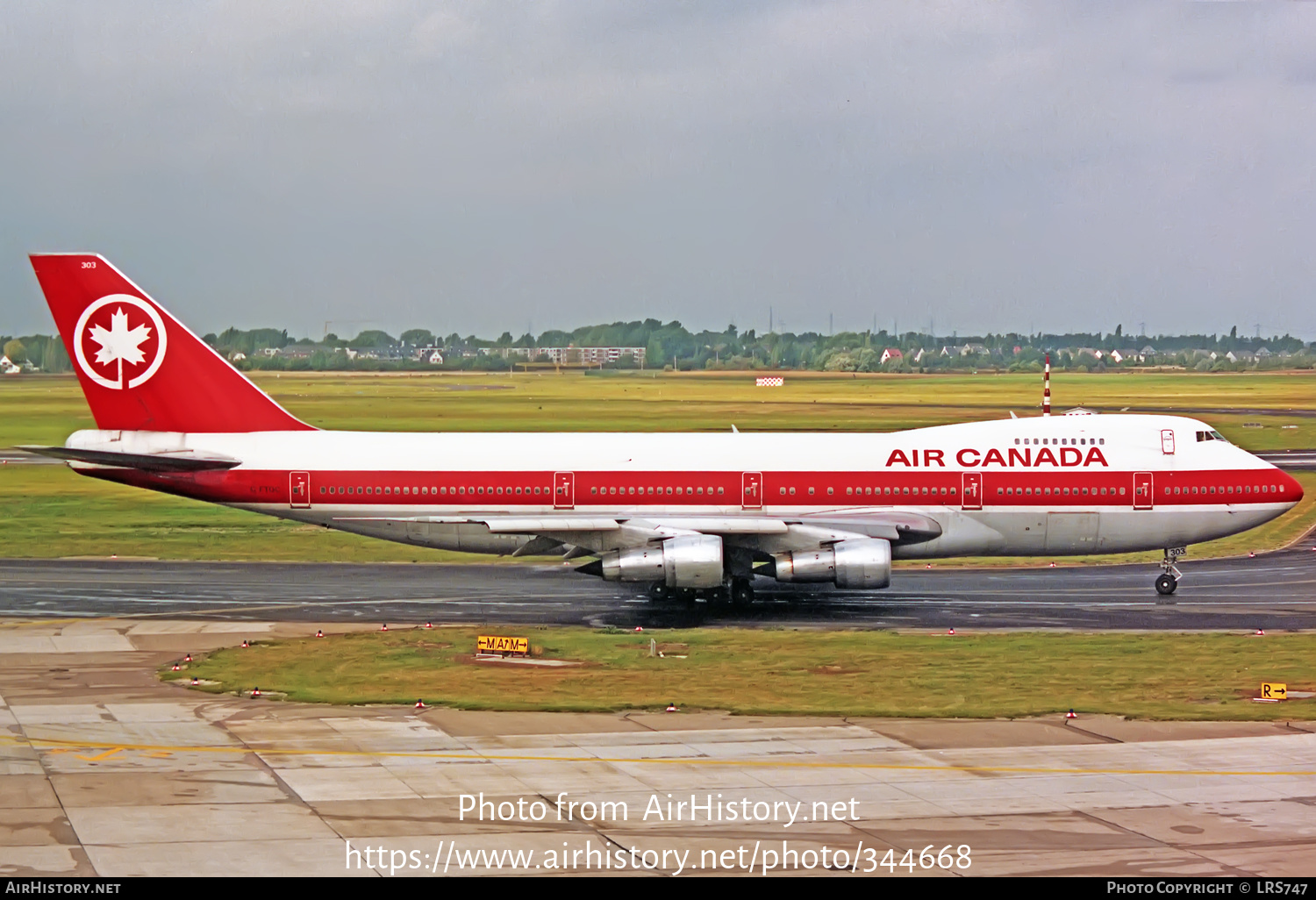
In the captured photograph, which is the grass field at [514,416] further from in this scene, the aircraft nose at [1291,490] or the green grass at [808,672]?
the green grass at [808,672]

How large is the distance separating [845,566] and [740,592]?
344 centimetres

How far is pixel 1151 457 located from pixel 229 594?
26.8m

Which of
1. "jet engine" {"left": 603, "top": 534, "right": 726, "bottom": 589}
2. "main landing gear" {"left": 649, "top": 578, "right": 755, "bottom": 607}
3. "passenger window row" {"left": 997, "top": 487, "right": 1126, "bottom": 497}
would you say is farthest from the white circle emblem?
"passenger window row" {"left": 997, "top": 487, "right": 1126, "bottom": 497}

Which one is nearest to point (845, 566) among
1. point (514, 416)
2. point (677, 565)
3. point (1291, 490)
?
point (677, 565)

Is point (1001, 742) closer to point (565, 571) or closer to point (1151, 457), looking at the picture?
point (1151, 457)

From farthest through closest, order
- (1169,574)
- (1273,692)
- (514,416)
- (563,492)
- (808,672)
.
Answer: (514,416)
(1169,574)
(563,492)
(808,672)
(1273,692)

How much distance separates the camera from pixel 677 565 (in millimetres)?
40000

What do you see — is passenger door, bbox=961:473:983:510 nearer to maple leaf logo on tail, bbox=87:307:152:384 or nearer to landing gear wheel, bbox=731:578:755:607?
landing gear wheel, bbox=731:578:755:607

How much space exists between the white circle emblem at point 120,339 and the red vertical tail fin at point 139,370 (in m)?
0.03

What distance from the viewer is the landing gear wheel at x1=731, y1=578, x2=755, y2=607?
42.0m

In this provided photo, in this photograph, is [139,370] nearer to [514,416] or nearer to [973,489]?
A: [973,489]

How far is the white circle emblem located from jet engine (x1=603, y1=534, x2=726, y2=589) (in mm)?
15383

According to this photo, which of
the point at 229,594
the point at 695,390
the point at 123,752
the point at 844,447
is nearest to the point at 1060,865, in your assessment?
the point at 123,752

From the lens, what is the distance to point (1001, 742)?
25.3 meters
